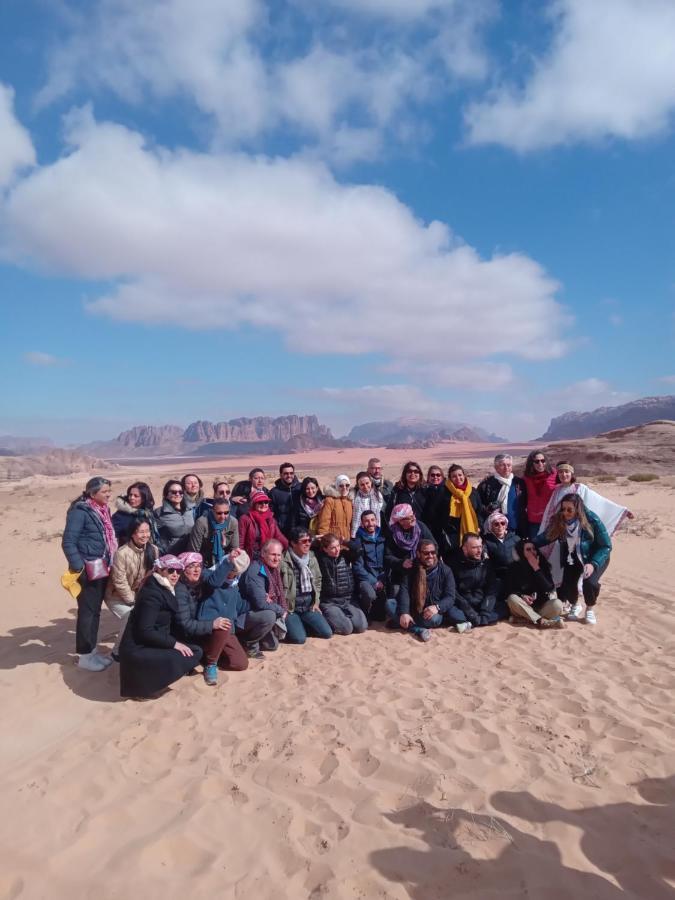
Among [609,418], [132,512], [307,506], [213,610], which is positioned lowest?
[213,610]

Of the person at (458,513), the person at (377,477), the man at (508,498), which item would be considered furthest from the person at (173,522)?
the man at (508,498)

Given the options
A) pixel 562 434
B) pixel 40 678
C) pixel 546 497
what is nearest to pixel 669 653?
pixel 546 497

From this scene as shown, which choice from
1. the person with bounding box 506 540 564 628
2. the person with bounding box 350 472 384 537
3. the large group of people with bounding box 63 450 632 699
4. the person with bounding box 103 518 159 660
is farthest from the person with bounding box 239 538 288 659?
the person with bounding box 506 540 564 628

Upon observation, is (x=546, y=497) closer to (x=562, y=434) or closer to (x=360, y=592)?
(x=360, y=592)

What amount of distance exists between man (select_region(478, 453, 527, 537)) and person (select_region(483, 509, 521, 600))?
0.92 ft

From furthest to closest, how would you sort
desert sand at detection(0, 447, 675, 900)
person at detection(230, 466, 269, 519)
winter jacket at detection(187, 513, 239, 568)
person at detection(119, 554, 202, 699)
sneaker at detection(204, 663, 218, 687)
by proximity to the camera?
1. person at detection(230, 466, 269, 519)
2. winter jacket at detection(187, 513, 239, 568)
3. sneaker at detection(204, 663, 218, 687)
4. person at detection(119, 554, 202, 699)
5. desert sand at detection(0, 447, 675, 900)

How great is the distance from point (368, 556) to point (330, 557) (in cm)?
49

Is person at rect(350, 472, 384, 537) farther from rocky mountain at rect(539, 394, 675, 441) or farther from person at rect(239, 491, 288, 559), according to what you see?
rocky mountain at rect(539, 394, 675, 441)

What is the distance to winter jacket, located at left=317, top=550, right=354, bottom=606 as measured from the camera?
6.09 metres

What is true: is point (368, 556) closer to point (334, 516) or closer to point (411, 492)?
point (334, 516)

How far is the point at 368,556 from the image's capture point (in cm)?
627

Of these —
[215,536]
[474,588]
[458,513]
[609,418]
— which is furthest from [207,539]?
[609,418]

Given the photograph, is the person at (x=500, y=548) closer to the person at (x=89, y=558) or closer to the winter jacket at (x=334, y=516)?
the winter jacket at (x=334, y=516)

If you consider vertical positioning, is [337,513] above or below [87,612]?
above
